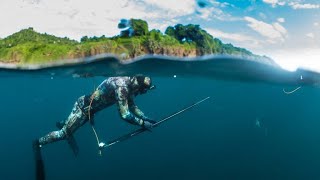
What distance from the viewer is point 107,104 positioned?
1250cm

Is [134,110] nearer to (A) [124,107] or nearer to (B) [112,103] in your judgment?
(B) [112,103]

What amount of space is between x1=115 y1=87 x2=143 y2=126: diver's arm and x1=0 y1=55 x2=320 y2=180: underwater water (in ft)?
23.7

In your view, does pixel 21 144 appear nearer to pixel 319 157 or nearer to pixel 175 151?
pixel 175 151

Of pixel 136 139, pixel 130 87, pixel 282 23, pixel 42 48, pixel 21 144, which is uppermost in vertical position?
pixel 282 23

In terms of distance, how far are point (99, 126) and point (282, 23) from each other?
226ft

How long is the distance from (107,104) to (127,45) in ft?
13.0

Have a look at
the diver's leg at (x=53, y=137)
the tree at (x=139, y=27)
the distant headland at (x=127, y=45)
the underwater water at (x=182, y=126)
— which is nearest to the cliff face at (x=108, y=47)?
the distant headland at (x=127, y=45)

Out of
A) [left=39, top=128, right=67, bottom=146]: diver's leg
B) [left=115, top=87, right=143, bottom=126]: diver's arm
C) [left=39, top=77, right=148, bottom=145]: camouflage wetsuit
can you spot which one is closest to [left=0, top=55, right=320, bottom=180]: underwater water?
[left=39, top=77, right=148, bottom=145]: camouflage wetsuit

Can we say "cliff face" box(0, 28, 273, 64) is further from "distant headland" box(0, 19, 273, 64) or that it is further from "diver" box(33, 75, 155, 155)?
"diver" box(33, 75, 155, 155)

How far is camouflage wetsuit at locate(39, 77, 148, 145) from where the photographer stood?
447 inches

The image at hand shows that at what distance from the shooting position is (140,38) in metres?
14.9

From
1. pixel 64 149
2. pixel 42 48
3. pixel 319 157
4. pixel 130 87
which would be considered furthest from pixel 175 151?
pixel 130 87

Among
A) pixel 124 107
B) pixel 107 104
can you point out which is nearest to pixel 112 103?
pixel 107 104

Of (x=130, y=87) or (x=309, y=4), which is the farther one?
(x=309, y=4)
